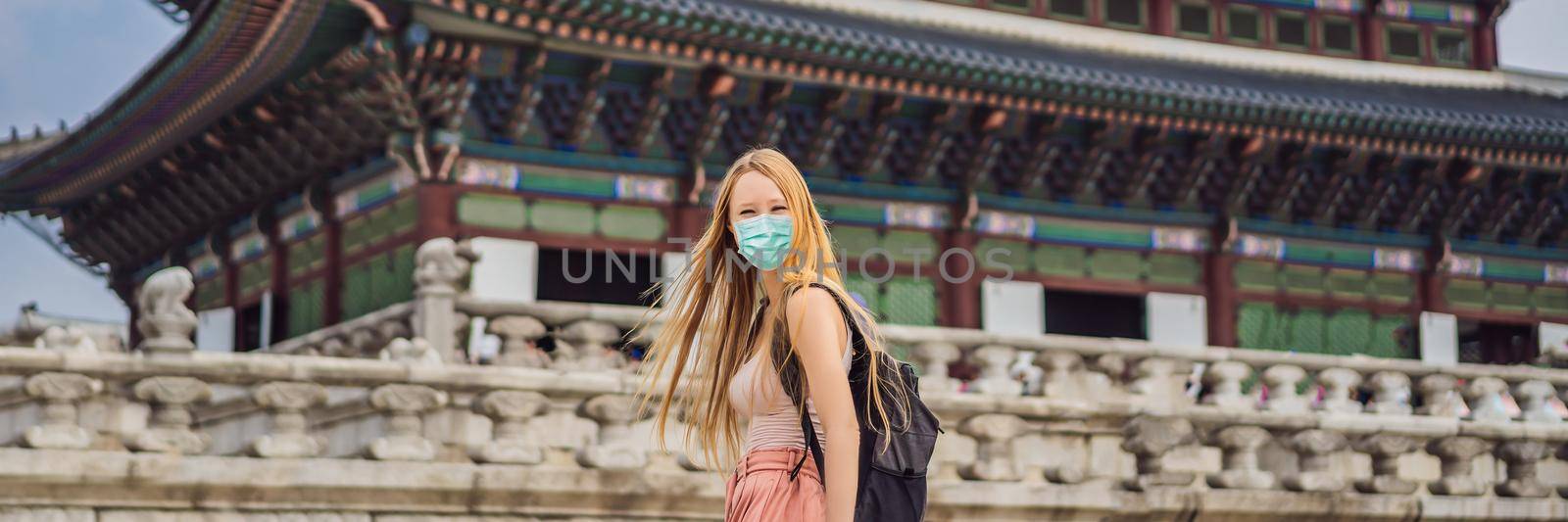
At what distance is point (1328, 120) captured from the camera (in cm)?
1797

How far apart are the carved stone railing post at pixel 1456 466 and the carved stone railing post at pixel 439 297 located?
646 cm

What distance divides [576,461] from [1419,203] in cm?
1264

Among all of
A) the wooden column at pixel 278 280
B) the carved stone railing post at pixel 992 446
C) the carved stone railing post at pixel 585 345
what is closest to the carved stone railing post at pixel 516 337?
the carved stone railing post at pixel 585 345

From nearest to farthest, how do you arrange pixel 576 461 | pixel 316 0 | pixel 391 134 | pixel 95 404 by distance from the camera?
pixel 95 404 < pixel 576 461 < pixel 316 0 < pixel 391 134

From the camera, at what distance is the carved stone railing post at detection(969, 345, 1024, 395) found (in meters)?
11.3

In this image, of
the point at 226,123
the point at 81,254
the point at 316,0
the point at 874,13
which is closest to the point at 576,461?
the point at 316,0

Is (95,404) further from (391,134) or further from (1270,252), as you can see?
(1270,252)

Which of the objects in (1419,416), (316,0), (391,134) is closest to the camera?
(1419,416)

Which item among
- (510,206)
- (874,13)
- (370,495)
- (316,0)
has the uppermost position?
(874,13)

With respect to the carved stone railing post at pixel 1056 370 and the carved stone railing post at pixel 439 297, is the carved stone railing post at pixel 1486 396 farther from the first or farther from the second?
the carved stone railing post at pixel 439 297

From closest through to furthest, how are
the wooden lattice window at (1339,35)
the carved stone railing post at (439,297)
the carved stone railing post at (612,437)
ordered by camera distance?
the carved stone railing post at (612,437) → the carved stone railing post at (439,297) → the wooden lattice window at (1339,35)

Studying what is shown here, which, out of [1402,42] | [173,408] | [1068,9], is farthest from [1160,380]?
[1402,42]

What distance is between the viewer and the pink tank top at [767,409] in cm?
380

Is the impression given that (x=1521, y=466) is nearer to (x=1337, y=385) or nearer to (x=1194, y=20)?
(x=1337, y=385)
